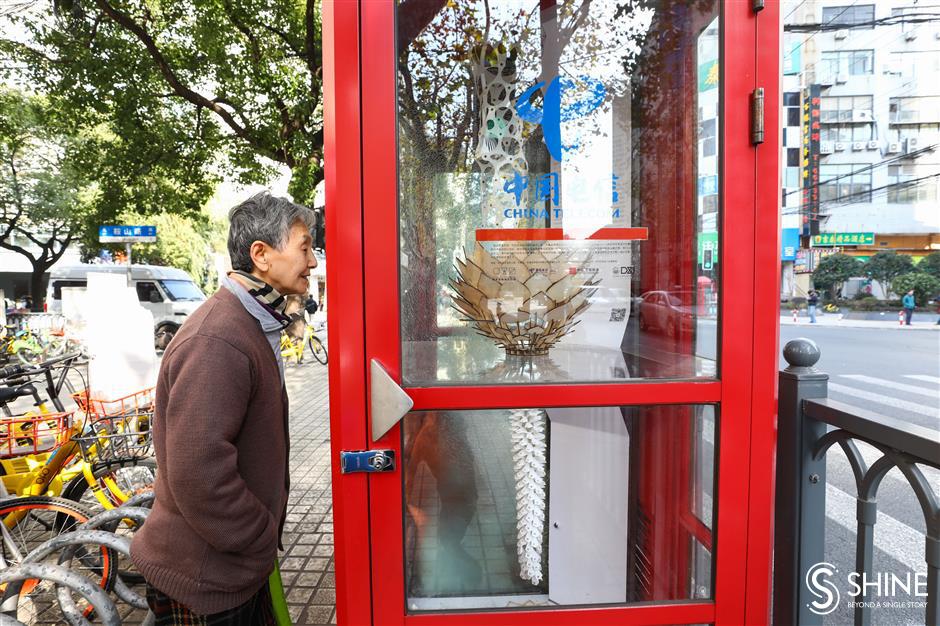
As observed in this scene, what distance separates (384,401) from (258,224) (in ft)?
2.13

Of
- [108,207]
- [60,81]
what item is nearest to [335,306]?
[60,81]

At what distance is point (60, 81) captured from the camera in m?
8.09

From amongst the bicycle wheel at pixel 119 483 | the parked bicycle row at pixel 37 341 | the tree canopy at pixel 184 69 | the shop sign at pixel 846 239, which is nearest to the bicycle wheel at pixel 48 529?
the bicycle wheel at pixel 119 483

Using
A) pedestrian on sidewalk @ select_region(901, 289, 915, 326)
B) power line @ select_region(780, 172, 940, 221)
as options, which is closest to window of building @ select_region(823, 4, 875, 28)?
pedestrian on sidewalk @ select_region(901, 289, 915, 326)

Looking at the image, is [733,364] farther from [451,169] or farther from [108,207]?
[108,207]

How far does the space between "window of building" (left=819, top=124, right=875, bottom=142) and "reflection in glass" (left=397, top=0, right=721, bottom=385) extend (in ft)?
137

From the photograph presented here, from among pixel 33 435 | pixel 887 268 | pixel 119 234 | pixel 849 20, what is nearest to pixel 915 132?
pixel 887 268

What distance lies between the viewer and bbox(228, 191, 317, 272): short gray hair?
5.06 ft

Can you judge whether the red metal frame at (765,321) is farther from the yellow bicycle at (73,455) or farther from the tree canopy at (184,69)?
the tree canopy at (184,69)

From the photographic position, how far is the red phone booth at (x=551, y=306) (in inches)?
52.2

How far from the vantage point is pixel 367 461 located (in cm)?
132

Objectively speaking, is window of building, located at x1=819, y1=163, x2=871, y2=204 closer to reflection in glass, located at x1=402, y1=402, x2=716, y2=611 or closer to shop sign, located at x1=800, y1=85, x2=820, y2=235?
shop sign, located at x1=800, y1=85, x2=820, y2=235

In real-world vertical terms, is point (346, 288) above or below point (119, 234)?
below

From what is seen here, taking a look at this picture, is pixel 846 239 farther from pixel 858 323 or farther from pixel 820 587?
pixel 820 587
